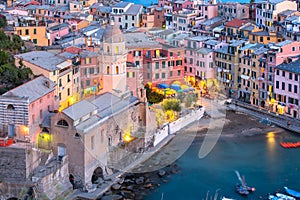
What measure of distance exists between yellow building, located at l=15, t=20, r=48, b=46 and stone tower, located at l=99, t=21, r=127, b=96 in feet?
32.4

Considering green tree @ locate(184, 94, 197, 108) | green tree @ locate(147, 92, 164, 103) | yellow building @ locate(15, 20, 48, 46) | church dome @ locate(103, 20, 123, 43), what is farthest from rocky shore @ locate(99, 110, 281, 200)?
yellow building @ locate(15, 20, 48, 46)

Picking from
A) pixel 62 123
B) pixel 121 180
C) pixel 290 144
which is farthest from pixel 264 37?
pixel 62 123

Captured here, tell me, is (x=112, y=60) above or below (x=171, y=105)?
above

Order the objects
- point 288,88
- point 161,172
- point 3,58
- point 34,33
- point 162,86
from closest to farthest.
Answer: point 161,172 < point 3,58 < point 288,88 < point 162,86 < point 34,33

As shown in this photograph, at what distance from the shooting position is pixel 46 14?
2109 inches

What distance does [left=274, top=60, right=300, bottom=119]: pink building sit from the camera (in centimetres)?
3744

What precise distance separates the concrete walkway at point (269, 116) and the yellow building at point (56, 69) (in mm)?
8842

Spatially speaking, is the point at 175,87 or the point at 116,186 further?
the point at 175,87

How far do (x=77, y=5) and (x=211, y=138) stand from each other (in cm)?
2198

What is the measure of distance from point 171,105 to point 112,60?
4.36m

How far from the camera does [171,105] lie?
122 feet

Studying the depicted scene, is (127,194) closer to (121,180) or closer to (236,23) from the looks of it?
(121,180)

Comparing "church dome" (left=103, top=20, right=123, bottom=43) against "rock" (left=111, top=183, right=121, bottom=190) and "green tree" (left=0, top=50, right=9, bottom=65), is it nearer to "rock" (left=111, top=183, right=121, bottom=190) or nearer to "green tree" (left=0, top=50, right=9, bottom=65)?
"green tree" (left=0, top=50, right=9, bottom=65)

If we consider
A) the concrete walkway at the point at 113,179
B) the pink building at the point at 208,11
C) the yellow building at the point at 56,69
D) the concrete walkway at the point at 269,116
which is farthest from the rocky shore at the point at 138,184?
the pink building at the point at 208,11
